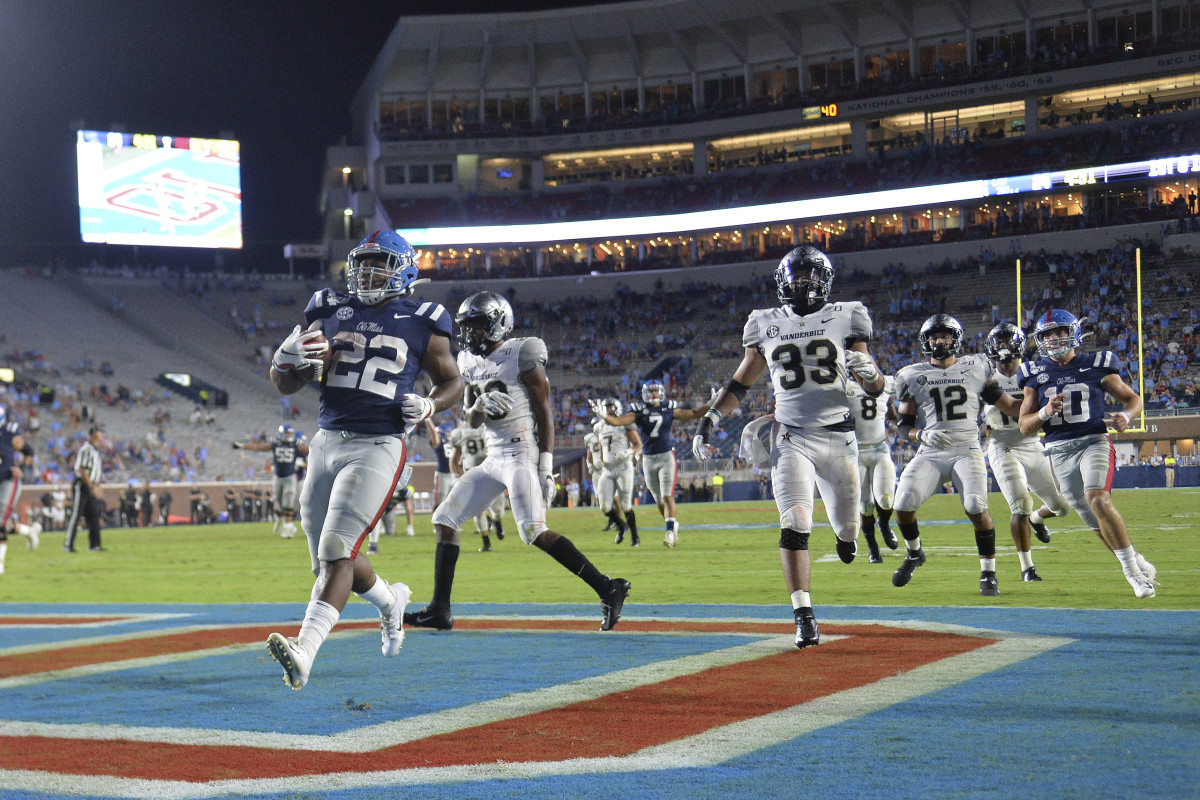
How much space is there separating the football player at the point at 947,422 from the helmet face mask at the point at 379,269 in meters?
5.80

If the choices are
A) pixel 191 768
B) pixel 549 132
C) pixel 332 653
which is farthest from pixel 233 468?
pixel 191 768

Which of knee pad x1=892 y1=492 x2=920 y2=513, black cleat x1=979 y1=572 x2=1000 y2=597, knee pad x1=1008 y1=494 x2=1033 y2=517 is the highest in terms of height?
knee pad x1=892 y1=492 x2=920 y2=513

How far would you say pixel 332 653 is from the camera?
346 inches

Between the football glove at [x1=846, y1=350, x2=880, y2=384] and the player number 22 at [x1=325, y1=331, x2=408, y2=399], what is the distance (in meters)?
2.89

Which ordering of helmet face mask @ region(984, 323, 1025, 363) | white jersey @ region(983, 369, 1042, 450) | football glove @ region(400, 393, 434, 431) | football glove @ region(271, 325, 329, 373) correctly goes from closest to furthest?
football glove @ region(271, 325, 329, 373)
football glove @ region(400, 393, 434, 431)
white jersey @ region(983, 369, 1042, 450)
helmet face mask @ region(984, 323, 1025, 363)

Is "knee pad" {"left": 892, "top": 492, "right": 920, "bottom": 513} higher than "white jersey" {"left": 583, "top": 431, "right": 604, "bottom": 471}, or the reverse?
"white jersey" {"left": 583, "top": 431, "right": 604, "bottom": 471}

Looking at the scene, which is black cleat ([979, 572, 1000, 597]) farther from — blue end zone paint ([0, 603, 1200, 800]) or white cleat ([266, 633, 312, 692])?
white cleat ([266, 633, 312, 692])

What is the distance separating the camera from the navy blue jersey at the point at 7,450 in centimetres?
1614

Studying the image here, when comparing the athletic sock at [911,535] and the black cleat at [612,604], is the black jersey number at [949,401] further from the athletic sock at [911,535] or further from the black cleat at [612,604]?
the black cleat at [612,604]

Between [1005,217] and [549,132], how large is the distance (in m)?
24.3

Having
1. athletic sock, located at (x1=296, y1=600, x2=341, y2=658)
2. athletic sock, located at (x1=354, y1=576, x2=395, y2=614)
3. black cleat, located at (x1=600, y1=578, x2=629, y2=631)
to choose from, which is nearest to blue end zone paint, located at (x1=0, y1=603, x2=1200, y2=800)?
black cleat, located at (x1=600, y1=578, x2=629, y2=631)

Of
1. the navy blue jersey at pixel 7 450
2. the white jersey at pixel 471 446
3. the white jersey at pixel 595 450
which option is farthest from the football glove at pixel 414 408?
the white jersey at pixel 595 450

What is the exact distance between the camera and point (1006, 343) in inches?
493

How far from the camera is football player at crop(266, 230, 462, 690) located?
607cm
